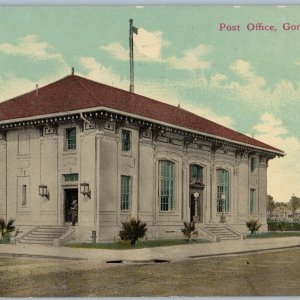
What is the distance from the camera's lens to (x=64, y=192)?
2627 cm

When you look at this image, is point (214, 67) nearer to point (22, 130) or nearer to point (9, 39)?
point (9, 39)

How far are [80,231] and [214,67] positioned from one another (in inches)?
363

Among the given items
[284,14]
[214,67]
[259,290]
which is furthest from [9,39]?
[259,290]

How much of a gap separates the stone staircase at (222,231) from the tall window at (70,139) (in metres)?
8.31

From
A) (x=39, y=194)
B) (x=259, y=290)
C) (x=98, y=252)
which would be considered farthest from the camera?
(x=39, y=194)

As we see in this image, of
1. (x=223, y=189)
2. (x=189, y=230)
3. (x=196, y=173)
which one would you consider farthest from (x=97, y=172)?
(x=223, y=189)

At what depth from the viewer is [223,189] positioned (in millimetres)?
33219

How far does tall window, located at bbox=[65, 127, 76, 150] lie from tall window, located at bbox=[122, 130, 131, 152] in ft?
6.76

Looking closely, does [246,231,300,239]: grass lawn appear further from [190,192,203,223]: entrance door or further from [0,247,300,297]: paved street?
[0,247,300,297]: paved street

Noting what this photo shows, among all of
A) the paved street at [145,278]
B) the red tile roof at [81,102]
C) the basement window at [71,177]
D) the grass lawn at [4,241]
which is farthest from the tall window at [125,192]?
the paved street at [145,278]

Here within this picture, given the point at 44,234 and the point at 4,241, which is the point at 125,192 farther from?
the point at 4,241

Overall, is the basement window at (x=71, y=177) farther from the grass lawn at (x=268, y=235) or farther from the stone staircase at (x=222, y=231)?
the grass lawn at (x=268, y=235)

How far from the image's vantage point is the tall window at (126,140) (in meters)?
26.2

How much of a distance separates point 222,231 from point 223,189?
98.4 inches
